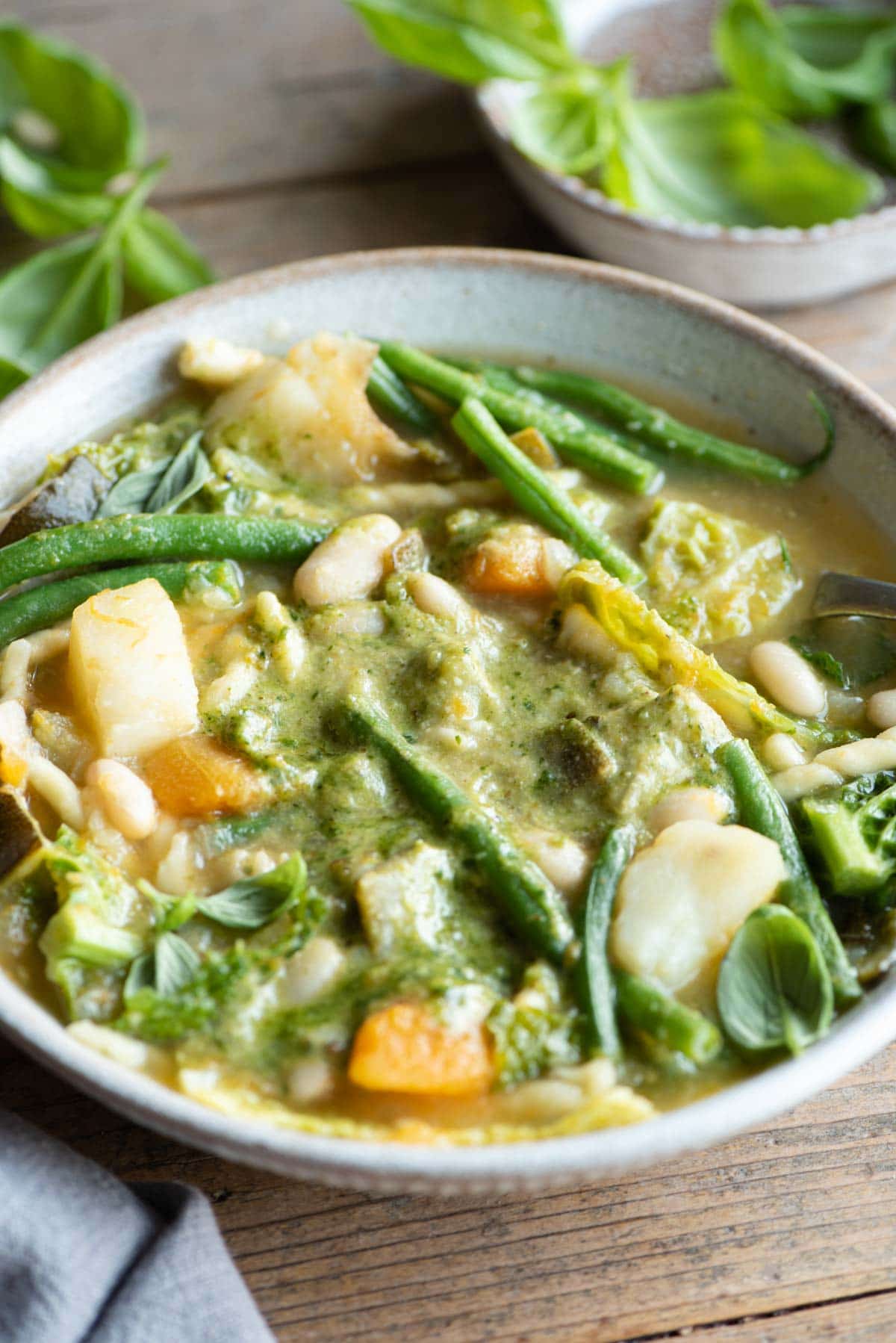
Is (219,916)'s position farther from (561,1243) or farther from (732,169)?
(732,169)

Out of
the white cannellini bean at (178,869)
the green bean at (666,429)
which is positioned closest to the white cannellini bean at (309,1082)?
the white cannellini bean at (178,869)

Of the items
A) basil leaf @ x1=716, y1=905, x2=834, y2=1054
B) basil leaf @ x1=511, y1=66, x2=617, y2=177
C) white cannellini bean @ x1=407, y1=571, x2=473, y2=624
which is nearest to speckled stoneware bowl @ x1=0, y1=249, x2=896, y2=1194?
basil leaf @ x1=511, y1=66, x2=617, y2=177

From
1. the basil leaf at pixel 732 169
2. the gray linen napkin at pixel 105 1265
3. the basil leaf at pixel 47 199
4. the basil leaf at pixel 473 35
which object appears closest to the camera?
the gray linen napkin at pixel 105 1265

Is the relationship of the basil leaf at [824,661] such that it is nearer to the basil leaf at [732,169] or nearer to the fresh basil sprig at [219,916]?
the fresh basil sprig at [219,916]

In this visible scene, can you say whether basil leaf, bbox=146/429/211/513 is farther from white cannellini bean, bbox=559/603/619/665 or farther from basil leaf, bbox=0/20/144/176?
basil leaf, bbox=0/20/144/176

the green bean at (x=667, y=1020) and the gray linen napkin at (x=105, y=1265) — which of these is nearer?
the gray linen napkin at (x=105, y=1265)
